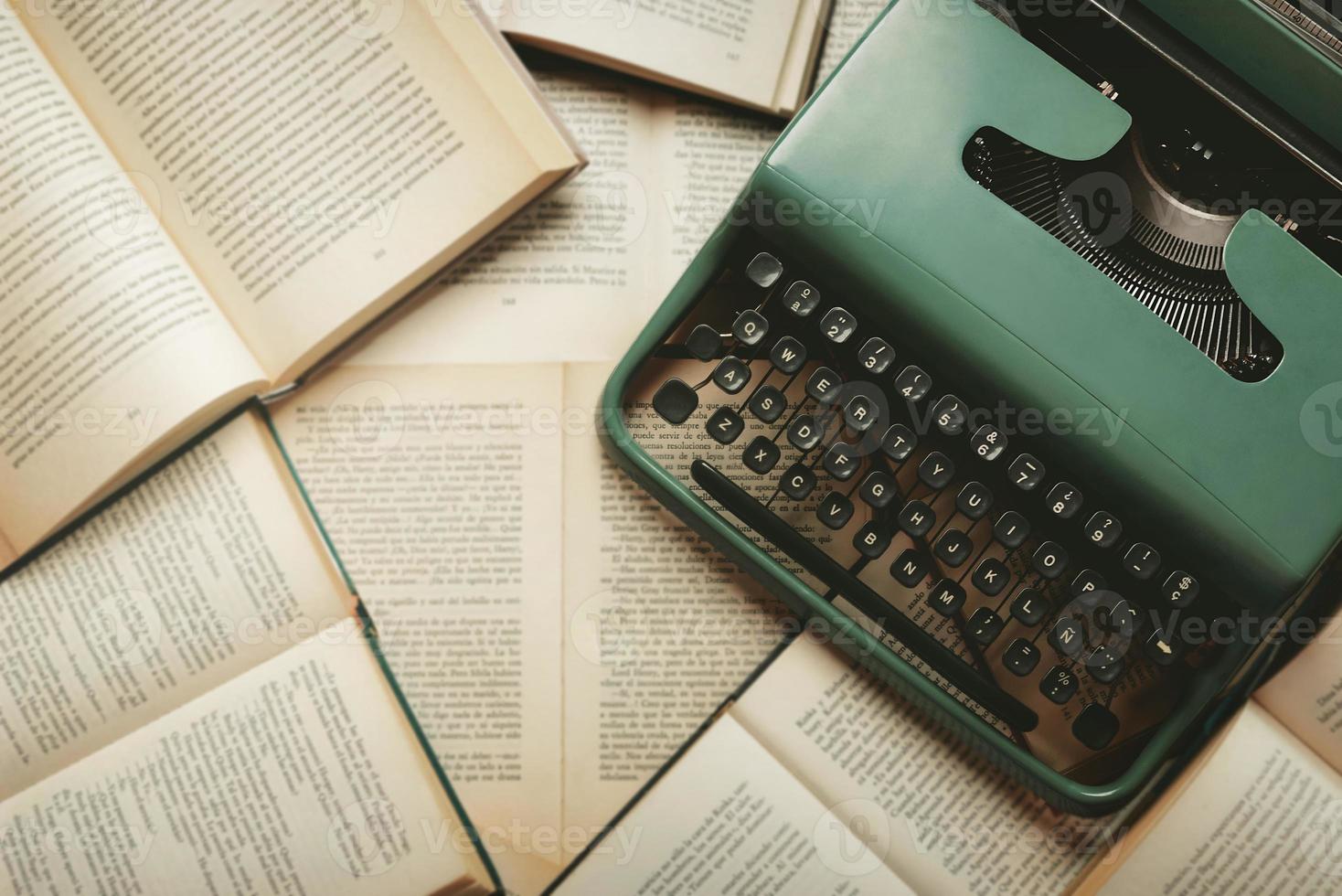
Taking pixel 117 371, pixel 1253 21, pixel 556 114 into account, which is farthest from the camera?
pixel 556 114

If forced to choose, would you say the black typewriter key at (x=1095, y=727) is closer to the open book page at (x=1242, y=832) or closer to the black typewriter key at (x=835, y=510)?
the open book page at (x=1242, y=832)

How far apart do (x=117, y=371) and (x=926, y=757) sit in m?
0.94

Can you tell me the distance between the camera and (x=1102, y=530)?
3.05ft

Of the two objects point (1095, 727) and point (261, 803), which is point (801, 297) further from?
point (261, 803)

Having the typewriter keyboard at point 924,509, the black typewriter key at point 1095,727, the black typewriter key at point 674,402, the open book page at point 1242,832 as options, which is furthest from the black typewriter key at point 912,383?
the open book page at point 1242,832

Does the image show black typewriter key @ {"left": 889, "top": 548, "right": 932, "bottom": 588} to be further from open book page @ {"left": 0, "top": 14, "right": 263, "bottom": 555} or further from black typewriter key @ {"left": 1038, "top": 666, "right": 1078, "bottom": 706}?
open book page @ {"left": 0, "top": 14, "right": 263, "bottom": 555}

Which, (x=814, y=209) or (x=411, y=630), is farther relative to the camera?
(x=411, y=630)

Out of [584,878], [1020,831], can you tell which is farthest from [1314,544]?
[584,878]

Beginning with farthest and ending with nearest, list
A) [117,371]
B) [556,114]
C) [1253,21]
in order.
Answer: [556,114]
[117,371]
[1253,21]

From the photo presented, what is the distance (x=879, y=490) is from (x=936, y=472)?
0.19 feet

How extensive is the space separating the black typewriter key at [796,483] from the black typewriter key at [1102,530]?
0.88 ft

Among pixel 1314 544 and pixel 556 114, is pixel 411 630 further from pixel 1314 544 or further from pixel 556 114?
pixel 1314 544

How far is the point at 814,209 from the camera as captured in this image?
36.5 inches

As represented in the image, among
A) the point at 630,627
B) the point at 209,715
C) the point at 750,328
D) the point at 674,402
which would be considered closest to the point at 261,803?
the point at 209,715
